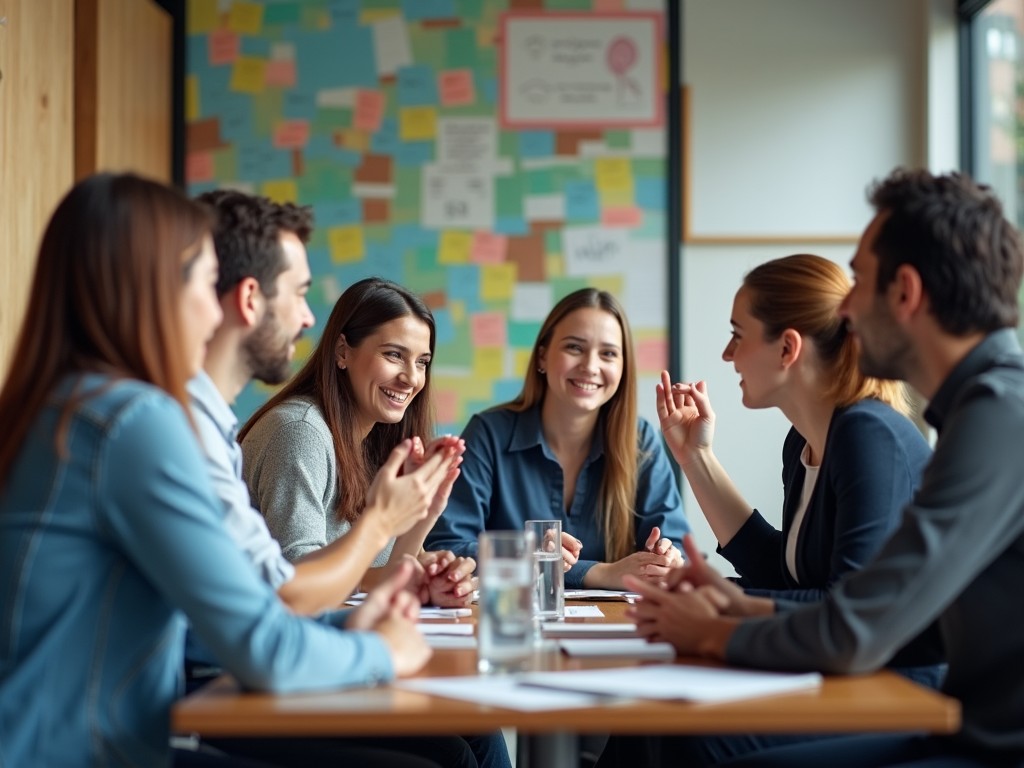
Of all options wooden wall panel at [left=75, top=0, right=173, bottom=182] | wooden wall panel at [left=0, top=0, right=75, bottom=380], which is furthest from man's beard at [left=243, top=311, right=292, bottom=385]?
wooden wall panel at [left=75, top=0, right=173, bottom=182]

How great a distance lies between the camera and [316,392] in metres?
2.85

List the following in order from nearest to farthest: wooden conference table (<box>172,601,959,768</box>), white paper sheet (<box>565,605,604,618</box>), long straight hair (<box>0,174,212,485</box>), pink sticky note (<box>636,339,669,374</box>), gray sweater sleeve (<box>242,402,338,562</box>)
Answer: wooden conference table (<box>172,601,959,768</box>) < long straight hair (<box>0,174,212,485</box>) < white paper sheet (<box>565,605,604,618</box>) < gray sweater sleeve (<box>242,402,338,562</box>) < pink sticky note (<box>636,339,669,374</box>)

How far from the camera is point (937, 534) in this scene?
146cm

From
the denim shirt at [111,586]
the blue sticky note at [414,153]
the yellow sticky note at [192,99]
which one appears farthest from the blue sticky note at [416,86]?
the denim shirt at [111,586]

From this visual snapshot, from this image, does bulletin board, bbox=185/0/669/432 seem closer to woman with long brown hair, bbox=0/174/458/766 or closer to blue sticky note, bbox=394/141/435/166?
blue sticky note, bbox=394/141/435/166

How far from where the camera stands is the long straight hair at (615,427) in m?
3.01

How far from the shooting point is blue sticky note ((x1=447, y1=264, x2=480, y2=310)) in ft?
15.0

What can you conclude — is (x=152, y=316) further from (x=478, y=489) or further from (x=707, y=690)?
(x=478, y=489)

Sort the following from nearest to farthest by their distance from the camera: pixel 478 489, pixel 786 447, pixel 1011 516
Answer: pixel 1011 516, pixel 786 447, pixel 478 489

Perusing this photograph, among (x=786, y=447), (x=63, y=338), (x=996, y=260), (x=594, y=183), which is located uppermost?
(x=594, y=183)

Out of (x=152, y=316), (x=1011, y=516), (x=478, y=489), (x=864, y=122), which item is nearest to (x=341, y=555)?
(x=152, y=316)

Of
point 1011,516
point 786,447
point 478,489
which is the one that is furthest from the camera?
point 478,489

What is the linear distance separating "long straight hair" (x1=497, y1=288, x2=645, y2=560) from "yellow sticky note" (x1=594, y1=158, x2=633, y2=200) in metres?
1.43

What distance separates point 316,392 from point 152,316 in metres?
1.40
